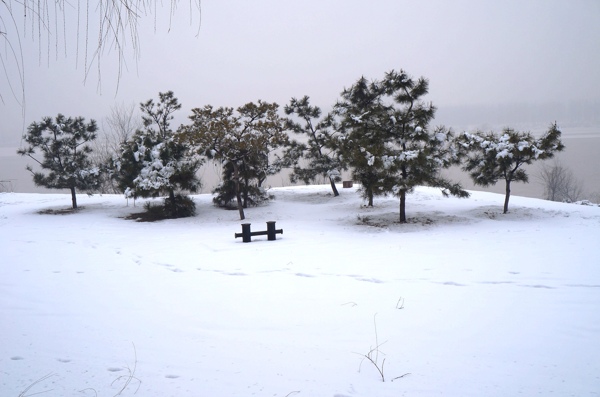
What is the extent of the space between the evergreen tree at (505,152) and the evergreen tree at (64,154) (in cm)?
2018

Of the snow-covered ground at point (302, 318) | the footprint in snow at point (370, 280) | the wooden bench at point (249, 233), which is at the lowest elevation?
the footprint in snow at point (370, 280)

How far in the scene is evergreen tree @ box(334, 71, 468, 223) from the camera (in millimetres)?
13828

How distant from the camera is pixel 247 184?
20.0m

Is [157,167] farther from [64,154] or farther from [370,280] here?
[370,280]

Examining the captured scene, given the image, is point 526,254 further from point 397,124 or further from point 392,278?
point 397,124

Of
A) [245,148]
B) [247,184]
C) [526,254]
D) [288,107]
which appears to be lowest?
[526,254]

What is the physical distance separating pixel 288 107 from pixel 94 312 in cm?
2073

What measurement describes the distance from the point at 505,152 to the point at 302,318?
572 inches

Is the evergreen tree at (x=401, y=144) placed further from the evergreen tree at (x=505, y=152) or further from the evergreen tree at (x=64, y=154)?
the evergreen tree at (x=64, y=154)

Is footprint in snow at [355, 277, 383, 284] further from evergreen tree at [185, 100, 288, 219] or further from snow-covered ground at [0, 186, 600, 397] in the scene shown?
evergreen tree at [185, 100, 288, 219]

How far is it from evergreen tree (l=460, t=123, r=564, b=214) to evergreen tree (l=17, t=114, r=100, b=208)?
20.2m

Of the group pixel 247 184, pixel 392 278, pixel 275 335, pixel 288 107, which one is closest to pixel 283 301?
pixel 275 335

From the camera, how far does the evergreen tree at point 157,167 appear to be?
17.1 m

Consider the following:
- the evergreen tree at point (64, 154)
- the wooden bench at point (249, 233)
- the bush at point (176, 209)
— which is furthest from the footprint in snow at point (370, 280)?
the evergreen tree at point (64, 154)
